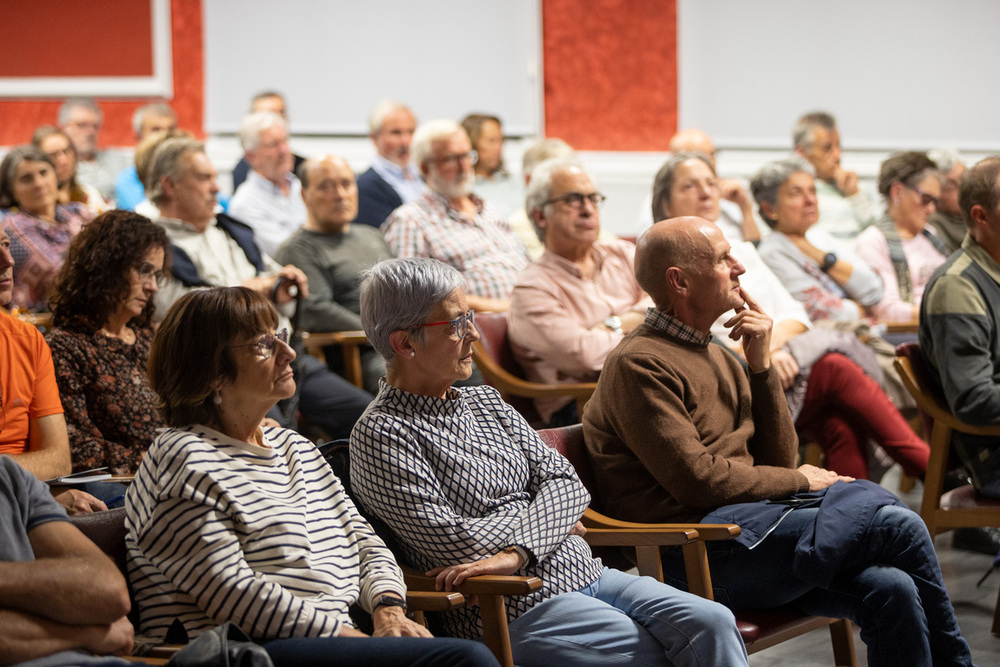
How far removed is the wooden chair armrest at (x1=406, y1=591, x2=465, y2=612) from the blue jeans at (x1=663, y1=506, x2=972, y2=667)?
0.71 meters

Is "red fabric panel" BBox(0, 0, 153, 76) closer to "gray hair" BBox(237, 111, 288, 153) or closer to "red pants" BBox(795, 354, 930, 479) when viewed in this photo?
"gray hair" BBox(237, 111, 288, 153)

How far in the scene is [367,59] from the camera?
23.2 feet

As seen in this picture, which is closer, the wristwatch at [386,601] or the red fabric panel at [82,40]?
the wristwatch at [386,601]

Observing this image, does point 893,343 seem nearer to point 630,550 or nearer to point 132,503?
point 630,550

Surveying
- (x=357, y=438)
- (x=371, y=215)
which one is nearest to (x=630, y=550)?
(x=357, y=438)

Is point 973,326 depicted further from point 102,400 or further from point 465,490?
point 102,400

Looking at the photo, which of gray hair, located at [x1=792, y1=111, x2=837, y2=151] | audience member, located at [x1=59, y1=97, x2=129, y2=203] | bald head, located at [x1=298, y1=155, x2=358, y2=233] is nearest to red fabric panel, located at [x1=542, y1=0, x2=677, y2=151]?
gray hair, located at [x1=792, y1=111, x2=837, y2=151]

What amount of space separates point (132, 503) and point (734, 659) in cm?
109

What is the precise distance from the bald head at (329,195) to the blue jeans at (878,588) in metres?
2.54

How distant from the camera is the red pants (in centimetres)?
346

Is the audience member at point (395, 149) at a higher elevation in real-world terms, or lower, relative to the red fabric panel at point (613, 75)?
lower

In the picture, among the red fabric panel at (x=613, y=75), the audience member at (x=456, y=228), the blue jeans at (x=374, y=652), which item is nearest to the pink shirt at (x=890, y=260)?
the audience member at (x=456, y=228)

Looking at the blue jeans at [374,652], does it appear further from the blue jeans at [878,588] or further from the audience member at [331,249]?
the audience member at [331,249]

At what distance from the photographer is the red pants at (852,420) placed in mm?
3459
